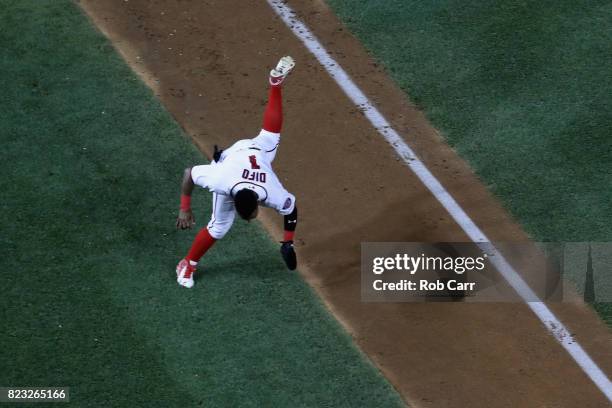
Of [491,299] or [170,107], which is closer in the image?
[491,299]

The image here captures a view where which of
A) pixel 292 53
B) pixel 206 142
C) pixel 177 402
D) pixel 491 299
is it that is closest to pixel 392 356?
pixel 491 299

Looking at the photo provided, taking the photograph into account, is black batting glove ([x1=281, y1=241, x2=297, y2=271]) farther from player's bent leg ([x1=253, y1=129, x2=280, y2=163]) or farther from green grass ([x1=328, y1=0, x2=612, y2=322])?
green grass ([x1=328, y1=0, x2=612, y2=322])

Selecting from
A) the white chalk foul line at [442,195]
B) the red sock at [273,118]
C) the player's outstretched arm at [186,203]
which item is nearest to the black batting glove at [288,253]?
the player's outstretched arm at [186,203]

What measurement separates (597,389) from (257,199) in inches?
135

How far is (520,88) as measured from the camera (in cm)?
1398

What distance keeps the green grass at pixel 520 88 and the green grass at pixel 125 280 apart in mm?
2531

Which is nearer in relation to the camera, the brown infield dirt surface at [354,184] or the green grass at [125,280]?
the green grass at [125,280]

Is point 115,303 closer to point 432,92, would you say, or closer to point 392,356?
point 392,356

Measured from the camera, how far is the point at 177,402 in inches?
435

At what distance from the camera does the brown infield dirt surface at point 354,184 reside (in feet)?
37.6

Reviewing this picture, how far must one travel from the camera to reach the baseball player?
11.2 metres

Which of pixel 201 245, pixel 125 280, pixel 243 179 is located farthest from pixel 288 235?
pixel 125 280

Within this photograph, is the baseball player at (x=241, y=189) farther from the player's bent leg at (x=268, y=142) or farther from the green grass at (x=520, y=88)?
the green grass at (x=520, y=88)

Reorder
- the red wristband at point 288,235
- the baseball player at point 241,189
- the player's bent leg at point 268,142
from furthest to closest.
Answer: the player's bent leg at point 268,142 < the red wristband at point 288,235 < the baseball player at point 241,189
